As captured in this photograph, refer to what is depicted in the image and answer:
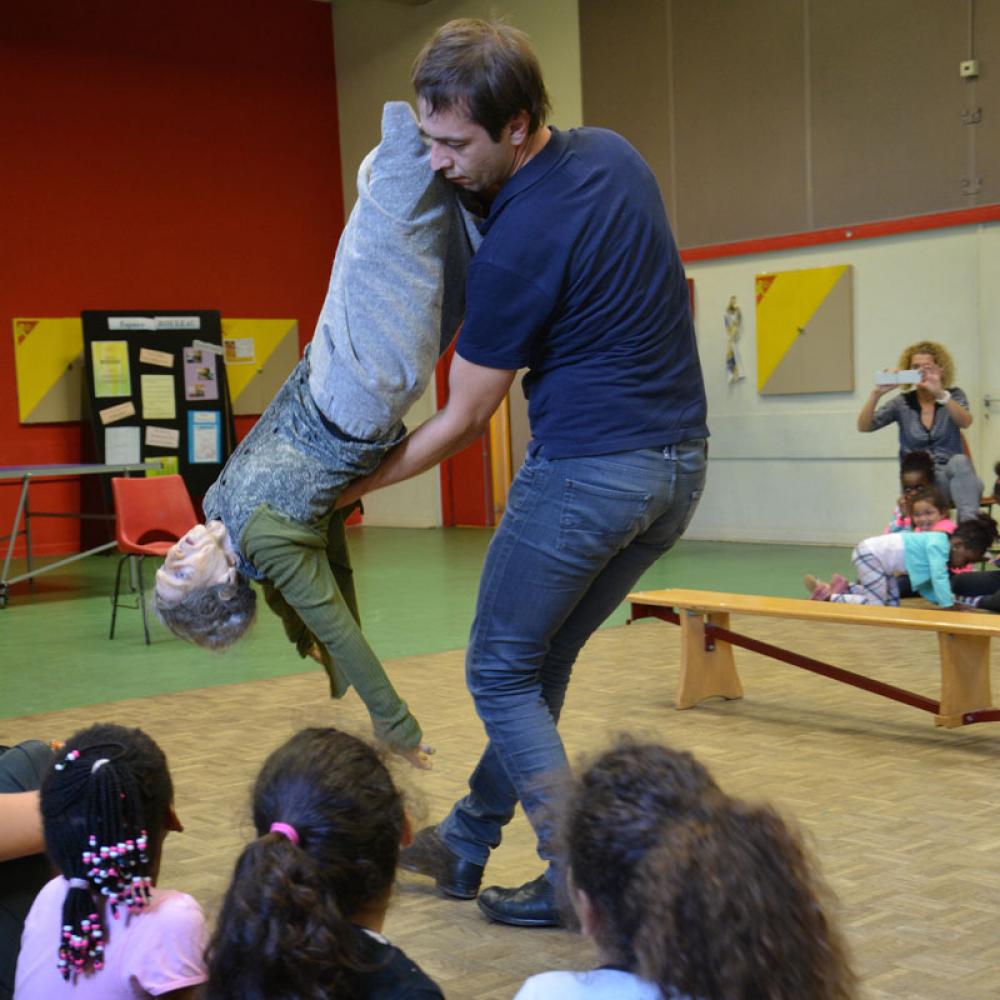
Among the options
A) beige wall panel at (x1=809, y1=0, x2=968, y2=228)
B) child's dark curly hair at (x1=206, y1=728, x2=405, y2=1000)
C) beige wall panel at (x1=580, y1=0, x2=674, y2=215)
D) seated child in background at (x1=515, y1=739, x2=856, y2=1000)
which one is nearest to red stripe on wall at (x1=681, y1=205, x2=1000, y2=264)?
beige wall panel at (x1=809, y1=0, x2=968, y2=228)

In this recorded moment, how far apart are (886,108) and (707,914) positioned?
8.90 m

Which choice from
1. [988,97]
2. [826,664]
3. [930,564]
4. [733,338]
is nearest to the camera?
[826,664]

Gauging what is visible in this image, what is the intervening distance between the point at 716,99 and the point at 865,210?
155cm

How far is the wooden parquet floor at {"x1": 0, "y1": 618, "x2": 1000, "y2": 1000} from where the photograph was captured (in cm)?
250

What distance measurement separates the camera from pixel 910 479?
7480mm

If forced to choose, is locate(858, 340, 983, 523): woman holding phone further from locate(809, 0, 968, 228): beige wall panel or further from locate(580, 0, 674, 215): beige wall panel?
locate(580, 0, 674, 215): beige wall panel

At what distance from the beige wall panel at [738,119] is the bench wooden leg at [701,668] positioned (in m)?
5.63

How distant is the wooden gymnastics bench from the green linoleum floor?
1534 mm

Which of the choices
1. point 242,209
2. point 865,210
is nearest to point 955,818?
point 865,210

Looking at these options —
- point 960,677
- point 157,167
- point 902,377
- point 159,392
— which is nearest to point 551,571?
point 960,677

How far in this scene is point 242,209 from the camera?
40.1 ft

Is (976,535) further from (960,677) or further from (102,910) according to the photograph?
(102,910)

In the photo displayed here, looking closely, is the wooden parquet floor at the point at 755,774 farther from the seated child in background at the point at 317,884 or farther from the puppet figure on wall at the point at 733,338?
the puppet figure on wall at the point at 733,338

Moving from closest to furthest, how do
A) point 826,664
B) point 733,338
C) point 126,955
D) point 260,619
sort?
point 126,955 → point 826,664 → point 260,619 → point 733,338
